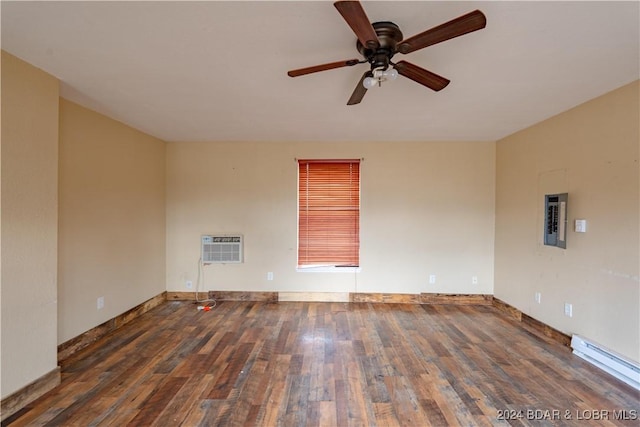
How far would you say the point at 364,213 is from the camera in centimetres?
413

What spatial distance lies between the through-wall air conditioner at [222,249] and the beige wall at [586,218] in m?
3.85

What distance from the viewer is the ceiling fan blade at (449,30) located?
1.22 meters

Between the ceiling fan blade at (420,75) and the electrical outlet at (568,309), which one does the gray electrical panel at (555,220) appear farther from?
the ceiling fan blade at (420,75)

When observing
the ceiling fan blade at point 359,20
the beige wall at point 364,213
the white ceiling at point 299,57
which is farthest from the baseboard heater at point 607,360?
the ceiling fan blade at point 359,20

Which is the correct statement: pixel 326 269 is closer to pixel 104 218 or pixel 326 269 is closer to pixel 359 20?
pixel 104 218

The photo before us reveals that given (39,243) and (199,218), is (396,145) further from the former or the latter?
(39,243)

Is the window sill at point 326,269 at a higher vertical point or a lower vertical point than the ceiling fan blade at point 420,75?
lower

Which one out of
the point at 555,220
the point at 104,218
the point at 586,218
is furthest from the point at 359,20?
the point at 104,218

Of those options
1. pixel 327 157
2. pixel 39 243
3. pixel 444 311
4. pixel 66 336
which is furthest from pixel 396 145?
pixel 66 336

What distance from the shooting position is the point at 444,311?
12.4 ft

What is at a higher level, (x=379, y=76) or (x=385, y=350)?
(x=379, y=76)

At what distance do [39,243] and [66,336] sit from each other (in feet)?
3.72

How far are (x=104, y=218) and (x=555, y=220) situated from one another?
193 inches

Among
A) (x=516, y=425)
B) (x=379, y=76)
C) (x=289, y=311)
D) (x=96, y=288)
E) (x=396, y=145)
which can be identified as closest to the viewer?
(x=379, y=76)
